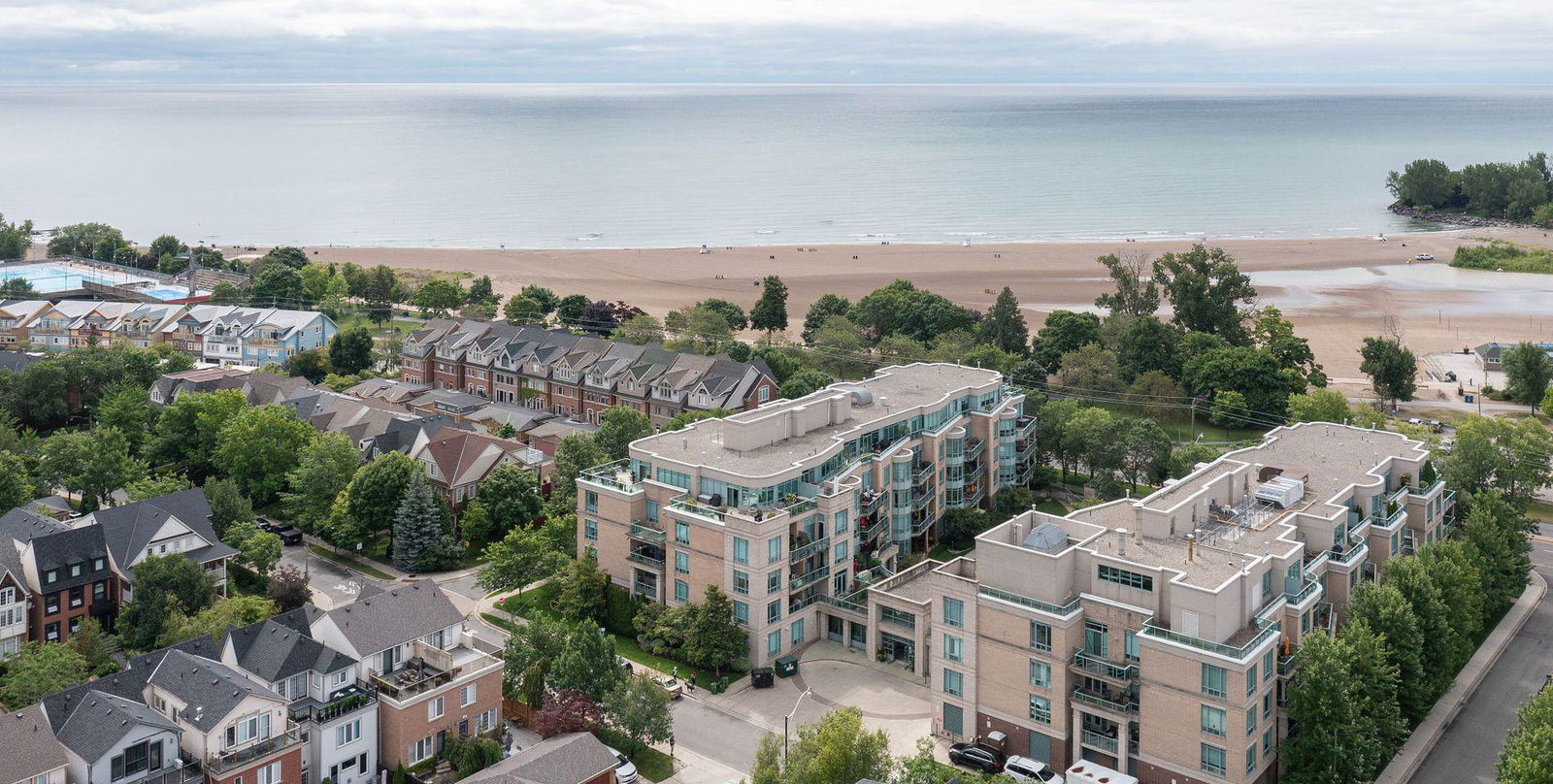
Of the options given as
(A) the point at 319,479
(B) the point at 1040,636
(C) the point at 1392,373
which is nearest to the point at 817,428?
(B) the point at 1040,636

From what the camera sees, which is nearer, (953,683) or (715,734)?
(953,683)

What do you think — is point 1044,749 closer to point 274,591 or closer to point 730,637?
point 730,637

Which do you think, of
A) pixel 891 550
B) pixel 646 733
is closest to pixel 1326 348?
pixel 891 550

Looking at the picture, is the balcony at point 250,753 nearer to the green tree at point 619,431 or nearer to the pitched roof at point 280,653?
the pitched roof at point 280,653

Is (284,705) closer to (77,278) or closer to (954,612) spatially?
(954,612)

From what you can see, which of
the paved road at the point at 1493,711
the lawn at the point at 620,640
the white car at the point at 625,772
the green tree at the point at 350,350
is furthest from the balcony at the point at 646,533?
the green tree at the point at 350,350

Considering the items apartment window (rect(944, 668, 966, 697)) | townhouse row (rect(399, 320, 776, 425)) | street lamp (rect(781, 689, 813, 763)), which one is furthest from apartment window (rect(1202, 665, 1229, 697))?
townhouse row (rect(399, 320, 776, 425))
